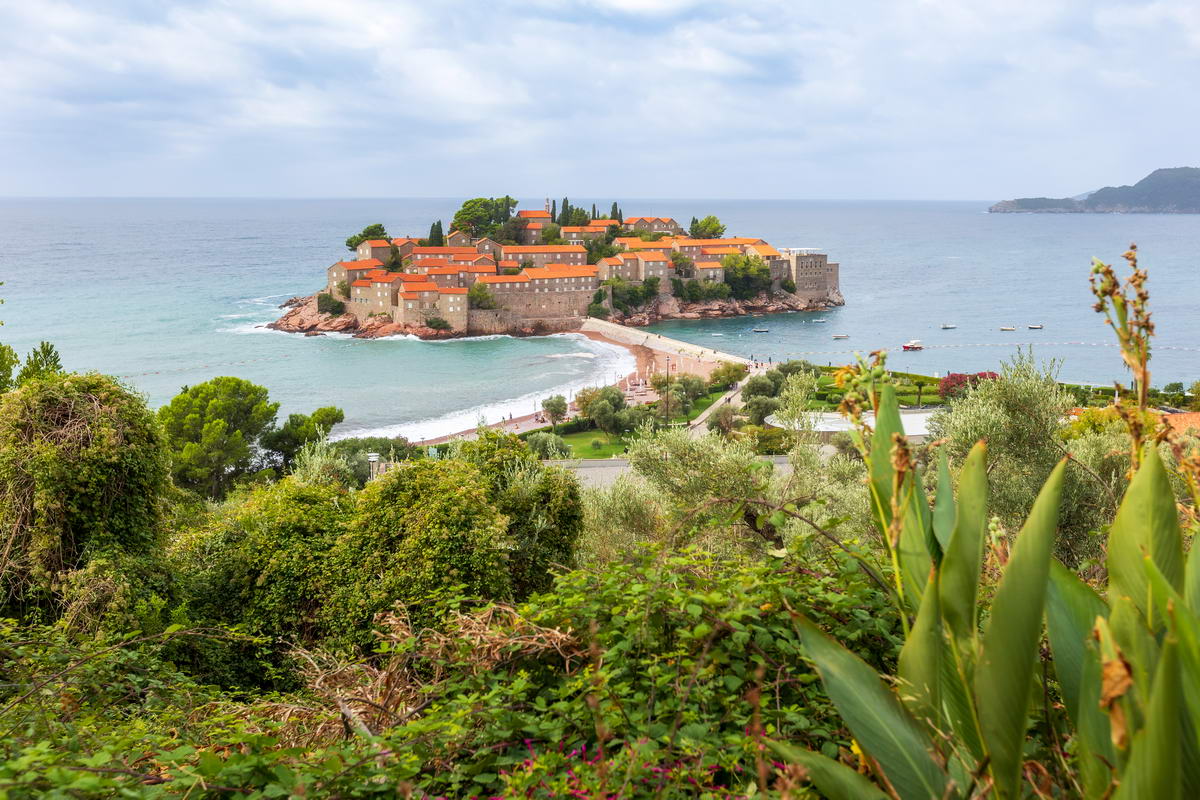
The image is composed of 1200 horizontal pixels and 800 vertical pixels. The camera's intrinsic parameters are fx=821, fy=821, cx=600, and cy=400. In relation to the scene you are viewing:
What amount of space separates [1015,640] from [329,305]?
6019 centimetres

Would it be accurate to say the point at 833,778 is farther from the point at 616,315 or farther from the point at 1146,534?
the point at 616,315

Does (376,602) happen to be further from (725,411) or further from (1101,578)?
(725,411)

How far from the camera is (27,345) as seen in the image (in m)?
48.0

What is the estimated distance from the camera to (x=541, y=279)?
57.5 m

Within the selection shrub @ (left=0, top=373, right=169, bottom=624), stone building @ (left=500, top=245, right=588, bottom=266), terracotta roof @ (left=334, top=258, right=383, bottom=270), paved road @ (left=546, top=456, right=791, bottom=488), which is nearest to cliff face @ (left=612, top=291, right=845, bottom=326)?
stone building @ (left=500, top=245, right=588, bottom=266)

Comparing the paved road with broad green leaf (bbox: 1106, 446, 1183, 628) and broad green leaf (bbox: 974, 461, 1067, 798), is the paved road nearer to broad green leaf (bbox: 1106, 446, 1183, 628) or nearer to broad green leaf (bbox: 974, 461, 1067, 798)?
broad green leaf (bbox: 1106, 446, 1183, 628)

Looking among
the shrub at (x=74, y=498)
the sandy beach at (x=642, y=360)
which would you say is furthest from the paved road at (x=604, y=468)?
the shrub at (x=74, y=498)

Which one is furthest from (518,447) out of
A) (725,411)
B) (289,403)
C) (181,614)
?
(289,403)

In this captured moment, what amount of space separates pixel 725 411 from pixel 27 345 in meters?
42.0

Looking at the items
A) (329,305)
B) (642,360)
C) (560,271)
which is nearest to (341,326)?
(329,305)

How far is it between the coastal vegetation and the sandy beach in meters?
24.1

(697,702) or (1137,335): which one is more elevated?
(1137,335)

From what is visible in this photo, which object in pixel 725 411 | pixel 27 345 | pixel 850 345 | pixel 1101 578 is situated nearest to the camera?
pixel 1101 578

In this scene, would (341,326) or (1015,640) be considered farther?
(341,326)
